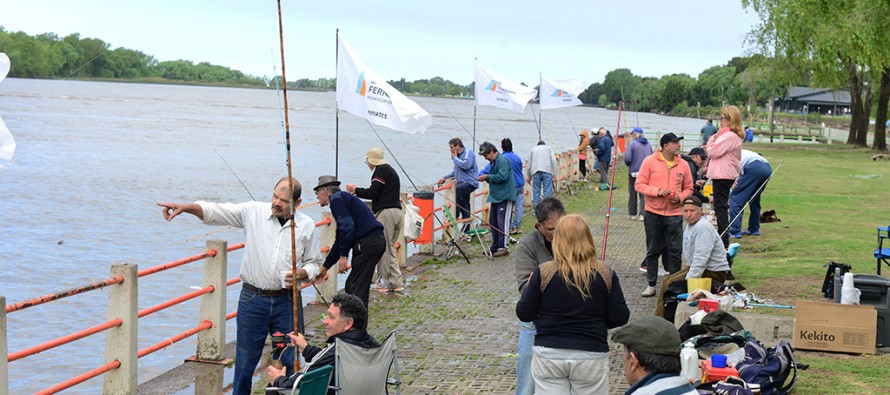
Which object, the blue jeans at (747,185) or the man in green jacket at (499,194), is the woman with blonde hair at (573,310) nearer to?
the blue jeans at (747,185)

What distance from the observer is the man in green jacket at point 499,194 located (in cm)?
1634

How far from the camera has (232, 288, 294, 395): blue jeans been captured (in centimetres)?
782

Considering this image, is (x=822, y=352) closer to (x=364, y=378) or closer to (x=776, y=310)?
(x=776, y=310)

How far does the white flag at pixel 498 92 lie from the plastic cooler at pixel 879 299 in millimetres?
13712

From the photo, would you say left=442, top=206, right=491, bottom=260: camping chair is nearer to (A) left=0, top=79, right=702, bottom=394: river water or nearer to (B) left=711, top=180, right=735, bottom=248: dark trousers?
(A) left=0, top=79, right=702, bottom=394: river water

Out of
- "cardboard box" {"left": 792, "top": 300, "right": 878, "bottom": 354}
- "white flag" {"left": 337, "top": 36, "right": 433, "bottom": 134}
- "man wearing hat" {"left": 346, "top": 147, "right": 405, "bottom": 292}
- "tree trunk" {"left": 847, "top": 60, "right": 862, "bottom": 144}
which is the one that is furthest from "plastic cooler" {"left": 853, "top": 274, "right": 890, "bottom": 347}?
"tree trunk" {"left": 847, "top": 60, "right": 862, "bottom": 144}

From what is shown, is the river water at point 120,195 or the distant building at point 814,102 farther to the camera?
the distant building at point 814,102

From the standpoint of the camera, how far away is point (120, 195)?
1619 inches

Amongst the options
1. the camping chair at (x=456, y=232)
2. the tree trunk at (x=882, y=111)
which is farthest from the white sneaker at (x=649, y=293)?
Result: the tree trunk at (x=882, y=111)

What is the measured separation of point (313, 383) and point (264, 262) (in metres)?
1.79

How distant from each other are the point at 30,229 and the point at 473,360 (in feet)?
79.1

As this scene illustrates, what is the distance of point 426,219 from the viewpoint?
16.6 metres

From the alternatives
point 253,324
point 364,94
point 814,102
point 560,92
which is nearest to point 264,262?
point 253,324

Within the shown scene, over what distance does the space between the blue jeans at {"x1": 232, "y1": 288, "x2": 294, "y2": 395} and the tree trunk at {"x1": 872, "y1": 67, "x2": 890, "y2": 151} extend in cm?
3866
